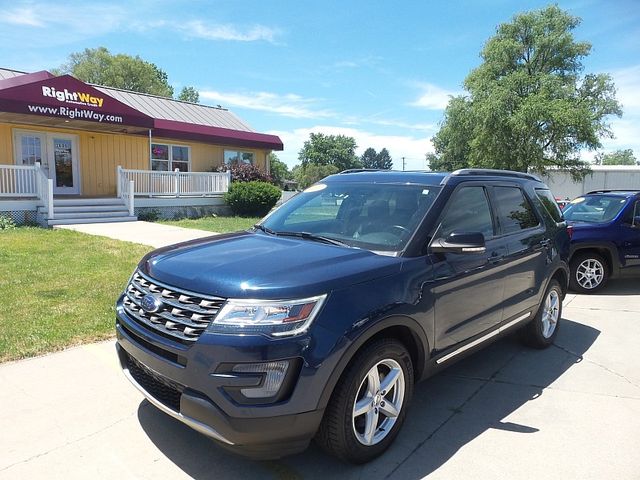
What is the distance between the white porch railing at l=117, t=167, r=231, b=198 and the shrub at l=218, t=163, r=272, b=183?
1360 millimetres

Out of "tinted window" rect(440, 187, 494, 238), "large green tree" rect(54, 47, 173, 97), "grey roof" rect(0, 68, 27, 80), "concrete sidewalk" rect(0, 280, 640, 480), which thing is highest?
"large green tree" rect(54, 47, 173, 97)

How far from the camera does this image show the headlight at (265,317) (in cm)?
259

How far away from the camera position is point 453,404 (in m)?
3.89

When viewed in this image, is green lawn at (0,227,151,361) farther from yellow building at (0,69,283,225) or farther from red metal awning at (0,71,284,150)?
red metal awning at (0,71,284,150)

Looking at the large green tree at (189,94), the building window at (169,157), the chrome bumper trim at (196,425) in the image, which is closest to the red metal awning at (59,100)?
the building window at (169,157)

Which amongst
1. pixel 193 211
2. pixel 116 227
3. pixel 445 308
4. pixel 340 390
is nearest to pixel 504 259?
pixel 445 308

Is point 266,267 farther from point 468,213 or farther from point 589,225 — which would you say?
point 589,225

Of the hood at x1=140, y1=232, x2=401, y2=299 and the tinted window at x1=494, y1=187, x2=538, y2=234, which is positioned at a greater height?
the tinted window at x1=494, y1=187, x2=538, y2=234

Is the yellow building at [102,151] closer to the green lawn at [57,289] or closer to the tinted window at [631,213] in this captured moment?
the green lawn at [57,289]

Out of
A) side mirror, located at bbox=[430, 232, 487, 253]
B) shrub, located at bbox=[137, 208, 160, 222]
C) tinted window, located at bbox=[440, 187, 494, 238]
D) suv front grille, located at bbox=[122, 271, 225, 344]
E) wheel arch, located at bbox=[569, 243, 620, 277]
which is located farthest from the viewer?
shrub, located at bbox=[137, 208, 160, 222]

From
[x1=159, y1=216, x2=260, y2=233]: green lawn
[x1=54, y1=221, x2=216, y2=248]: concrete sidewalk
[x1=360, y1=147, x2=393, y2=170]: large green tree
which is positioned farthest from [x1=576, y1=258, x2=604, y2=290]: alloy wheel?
[x1=360, y1=147, x2=393, y2=170]: large green tree

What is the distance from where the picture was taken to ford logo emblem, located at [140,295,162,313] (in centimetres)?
291

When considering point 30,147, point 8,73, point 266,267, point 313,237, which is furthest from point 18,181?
point 266,267

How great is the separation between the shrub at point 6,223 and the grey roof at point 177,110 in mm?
7678
